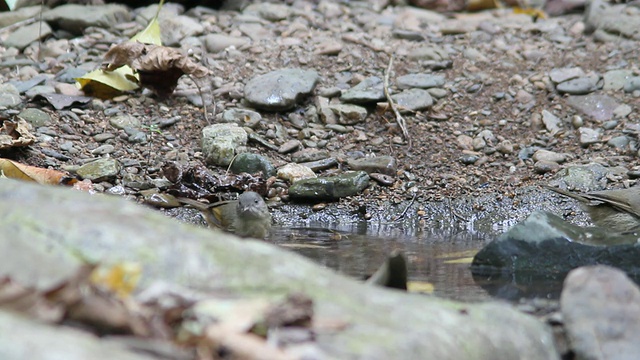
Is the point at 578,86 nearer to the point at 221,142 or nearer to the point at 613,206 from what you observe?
the point at 613,206

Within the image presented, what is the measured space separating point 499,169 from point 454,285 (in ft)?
9.74

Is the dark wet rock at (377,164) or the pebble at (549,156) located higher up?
the pebble at (549,156)

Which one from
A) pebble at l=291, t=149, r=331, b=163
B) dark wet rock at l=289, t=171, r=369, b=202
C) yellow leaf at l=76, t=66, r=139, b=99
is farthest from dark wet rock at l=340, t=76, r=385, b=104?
yellow leaf at l=76, t=66, r=139, b=99

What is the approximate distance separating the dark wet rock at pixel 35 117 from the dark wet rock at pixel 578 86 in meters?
4.62

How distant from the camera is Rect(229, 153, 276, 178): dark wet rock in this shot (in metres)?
6.24

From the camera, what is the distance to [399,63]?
25.7 feet

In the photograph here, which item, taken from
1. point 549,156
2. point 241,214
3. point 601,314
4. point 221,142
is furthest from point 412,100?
point 601,314

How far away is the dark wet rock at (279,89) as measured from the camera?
691 cm

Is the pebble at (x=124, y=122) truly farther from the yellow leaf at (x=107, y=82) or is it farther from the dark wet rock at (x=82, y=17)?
the dark wet rock at (x=82, y=17)

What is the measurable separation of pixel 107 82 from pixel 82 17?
1.70 meters

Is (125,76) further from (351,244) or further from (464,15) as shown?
(464,15)

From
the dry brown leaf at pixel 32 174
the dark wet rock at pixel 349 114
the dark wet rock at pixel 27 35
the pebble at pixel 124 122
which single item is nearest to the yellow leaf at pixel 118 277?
the dry brown leaf at pixel 32 174

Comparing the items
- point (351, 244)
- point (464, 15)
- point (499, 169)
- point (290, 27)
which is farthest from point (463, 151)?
point (464, 15)

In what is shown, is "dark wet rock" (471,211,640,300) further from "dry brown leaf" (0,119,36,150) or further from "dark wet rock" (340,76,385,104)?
"dry brown leaf" (0,119,36,150)
